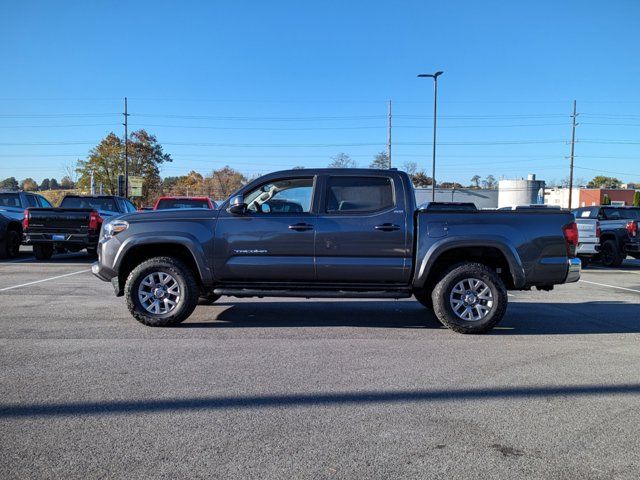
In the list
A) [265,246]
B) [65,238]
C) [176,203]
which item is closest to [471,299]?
[265,246]

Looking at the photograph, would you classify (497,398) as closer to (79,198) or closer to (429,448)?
(429,448)

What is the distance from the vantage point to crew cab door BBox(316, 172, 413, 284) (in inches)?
252

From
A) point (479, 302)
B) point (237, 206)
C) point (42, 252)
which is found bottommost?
point (42, 252)

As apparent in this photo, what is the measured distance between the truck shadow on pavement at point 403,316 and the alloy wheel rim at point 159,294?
1.14ft

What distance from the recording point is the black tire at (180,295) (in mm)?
6473

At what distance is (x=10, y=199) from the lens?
16.6m

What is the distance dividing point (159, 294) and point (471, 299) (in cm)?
391

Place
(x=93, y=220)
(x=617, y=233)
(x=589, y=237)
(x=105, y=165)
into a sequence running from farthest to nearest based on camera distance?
(x=105, y=165) < (x=617, y=233) < (x=589, y=237) < (x=93, y=220)

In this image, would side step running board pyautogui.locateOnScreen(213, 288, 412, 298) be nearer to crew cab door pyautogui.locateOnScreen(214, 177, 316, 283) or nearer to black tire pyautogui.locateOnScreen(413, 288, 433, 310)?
crew cab door pyautogui.locateOnScreen(214, 177, 316, 283)

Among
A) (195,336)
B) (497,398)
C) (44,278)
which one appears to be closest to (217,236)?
(195,336)

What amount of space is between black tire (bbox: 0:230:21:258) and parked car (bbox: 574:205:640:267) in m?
16.5

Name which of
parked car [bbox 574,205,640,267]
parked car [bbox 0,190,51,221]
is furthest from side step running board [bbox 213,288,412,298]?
parked car [bbox 0,190,51,221]

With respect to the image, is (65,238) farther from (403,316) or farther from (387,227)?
(387,227)

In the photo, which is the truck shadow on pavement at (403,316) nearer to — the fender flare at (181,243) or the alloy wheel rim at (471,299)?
the alloy wheel rim at (471,299)
